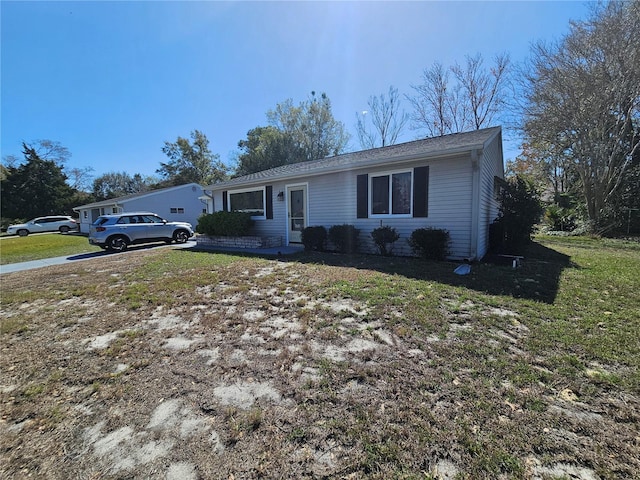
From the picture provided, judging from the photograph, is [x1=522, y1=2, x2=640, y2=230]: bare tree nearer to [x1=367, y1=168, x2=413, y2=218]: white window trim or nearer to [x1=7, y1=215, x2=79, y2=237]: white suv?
[x1=367, y1=168, x2=413, y2=218]: white window trim

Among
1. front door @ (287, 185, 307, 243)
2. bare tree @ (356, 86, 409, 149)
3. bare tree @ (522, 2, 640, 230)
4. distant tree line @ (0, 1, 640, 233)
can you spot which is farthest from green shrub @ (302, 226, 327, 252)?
bare tree @ (356, 86, 409, 149)

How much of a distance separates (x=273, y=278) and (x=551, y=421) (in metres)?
4.55

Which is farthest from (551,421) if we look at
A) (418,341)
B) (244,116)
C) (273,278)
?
(244,116)

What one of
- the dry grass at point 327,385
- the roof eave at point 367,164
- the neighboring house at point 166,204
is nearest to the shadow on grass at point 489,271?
the dry grass at point 327,385

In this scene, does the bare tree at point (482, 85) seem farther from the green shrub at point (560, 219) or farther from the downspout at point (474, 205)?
the downspout at point (474, 205)

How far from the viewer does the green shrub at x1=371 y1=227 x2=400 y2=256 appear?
770 cm

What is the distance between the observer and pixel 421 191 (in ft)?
A: 24.4

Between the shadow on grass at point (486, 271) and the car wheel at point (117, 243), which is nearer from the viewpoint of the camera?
the shadow on grass at point (486, 271)

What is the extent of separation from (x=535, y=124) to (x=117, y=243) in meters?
21.6

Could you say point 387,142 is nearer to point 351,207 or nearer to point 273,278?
point 351,207

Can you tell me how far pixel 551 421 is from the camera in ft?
5.97

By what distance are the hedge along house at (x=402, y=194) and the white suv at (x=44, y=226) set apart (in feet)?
82.1

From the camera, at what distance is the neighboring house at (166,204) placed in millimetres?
21453

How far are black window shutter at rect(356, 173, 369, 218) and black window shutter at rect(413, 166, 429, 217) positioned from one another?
4.60 feet
